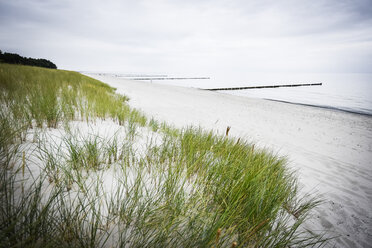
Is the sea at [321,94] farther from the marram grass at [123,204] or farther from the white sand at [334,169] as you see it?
the marram grass at [123,204]

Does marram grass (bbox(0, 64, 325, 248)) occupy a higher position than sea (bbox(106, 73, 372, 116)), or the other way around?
sea (bbox(106, 73, 372, 116))

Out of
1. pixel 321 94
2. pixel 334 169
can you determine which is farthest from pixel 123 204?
pixel 321 94

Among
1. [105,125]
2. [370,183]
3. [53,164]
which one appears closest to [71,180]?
[53,164]

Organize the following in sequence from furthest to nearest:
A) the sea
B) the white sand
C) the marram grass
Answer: the sea < the white sand < the marram grass

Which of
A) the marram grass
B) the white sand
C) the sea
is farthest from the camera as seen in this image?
the sea

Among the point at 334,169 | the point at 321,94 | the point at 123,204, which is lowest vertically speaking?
the point at 334,169

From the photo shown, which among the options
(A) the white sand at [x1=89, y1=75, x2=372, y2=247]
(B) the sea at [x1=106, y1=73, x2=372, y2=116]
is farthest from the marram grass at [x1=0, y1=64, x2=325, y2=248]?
(B) the sea at [x1=106, y1=73, x2=372, y2=116]

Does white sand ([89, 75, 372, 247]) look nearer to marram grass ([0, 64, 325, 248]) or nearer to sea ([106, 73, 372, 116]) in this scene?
marram grass ([0, 64, 325, 248])

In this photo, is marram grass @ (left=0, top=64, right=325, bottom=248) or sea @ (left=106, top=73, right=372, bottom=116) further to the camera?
sea @ (left=106, top=73, right=372, bottom=116)

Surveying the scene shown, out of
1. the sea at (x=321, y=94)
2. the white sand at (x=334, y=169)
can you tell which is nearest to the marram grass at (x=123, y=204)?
the white sand at (x=334, y=169)

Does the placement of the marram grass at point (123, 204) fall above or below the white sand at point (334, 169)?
above

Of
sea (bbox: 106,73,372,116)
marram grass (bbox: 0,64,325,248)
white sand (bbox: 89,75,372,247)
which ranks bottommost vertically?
white sand (bbox: 89,75,372,247)

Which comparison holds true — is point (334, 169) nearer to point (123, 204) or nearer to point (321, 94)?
point (123, 204)

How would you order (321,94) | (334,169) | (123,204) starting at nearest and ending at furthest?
(123,204)
(334,169)
(321,94)
